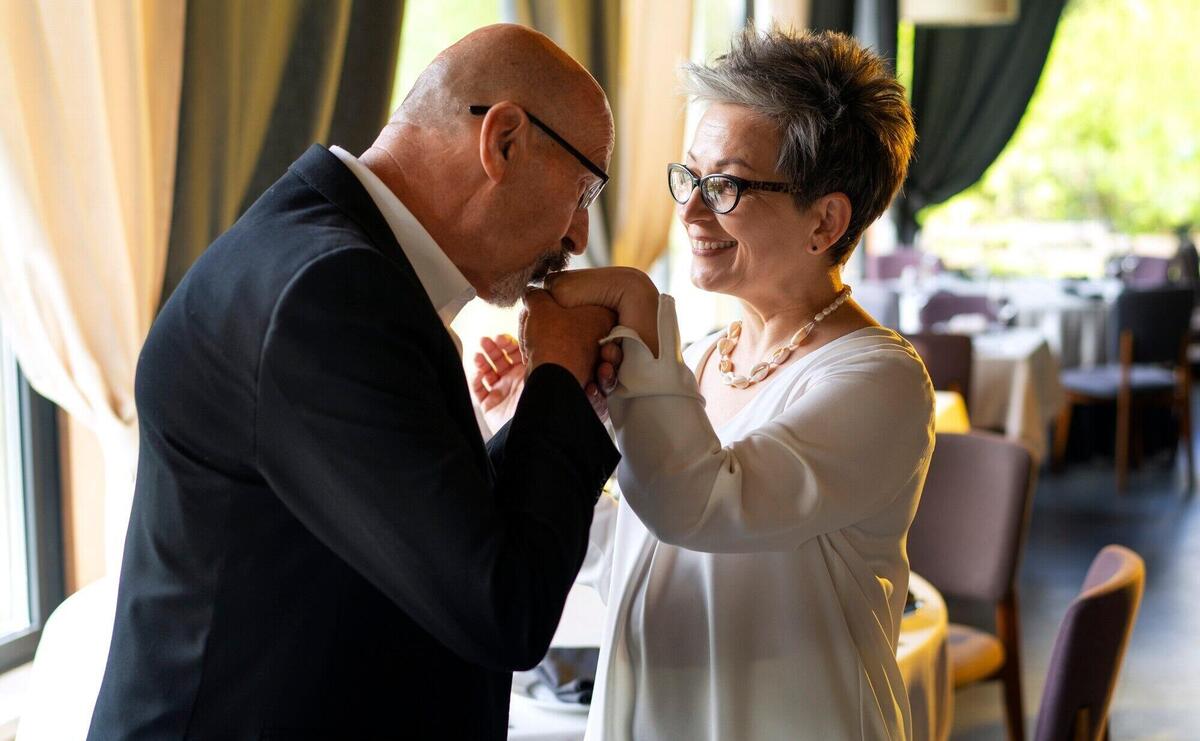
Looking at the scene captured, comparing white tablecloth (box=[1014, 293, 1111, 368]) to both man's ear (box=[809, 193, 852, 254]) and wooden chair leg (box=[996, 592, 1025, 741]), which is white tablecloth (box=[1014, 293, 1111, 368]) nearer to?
wooden chair leg (box=[996, 592, 1025, 741])

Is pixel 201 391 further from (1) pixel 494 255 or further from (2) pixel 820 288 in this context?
(2) pixel 820 288

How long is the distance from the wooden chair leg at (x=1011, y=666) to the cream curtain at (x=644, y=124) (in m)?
1.95

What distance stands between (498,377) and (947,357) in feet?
12.9

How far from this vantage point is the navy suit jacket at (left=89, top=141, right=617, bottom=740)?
0.91 metres

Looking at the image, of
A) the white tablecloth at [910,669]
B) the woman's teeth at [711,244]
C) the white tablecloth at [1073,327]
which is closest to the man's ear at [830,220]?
the woman's teeth at [711,244]

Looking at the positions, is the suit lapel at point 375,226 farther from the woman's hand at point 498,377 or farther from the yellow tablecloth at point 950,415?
the yellow tablecloth at point 950,415

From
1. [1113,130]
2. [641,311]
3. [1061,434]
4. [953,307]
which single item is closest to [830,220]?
[641,311]

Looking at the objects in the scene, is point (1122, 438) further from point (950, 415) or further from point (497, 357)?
point (497, 357)

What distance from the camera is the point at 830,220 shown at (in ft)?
4.83

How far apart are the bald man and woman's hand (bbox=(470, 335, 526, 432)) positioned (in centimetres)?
38

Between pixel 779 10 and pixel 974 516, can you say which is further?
pixel 779 10

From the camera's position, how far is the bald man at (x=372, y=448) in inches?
36.1

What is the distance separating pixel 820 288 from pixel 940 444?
165 cm

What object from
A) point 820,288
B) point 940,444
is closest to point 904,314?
point 940,444
